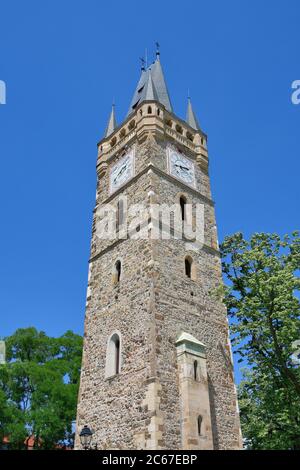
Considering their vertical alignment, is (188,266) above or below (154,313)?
above

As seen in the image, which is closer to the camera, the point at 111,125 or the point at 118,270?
the point at 118,270

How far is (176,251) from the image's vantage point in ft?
55.5

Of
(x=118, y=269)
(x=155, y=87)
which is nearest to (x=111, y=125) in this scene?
(x=155, y=87)

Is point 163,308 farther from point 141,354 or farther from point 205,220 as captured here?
point 205,220

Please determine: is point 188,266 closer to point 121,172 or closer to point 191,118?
point 121,172

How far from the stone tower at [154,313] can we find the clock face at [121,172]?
69mm

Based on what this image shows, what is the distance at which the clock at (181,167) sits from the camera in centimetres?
1952

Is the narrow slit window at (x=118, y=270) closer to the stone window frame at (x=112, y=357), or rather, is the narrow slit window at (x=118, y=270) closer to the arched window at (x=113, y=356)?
the stone window frame at (x=112, y=357)

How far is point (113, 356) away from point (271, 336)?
5506 mm

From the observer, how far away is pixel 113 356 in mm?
15656

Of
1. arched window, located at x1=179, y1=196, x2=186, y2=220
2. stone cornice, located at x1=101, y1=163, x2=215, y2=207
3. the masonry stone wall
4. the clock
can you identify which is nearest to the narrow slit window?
the masonry stone wall

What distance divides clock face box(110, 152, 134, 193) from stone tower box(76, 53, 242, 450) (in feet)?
0.23

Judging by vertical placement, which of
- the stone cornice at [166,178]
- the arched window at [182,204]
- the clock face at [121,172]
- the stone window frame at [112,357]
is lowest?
the stone window frame at [112,357]

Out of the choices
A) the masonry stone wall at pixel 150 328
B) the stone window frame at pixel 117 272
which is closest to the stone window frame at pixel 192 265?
the masonry stone wall at pixel 150 328
